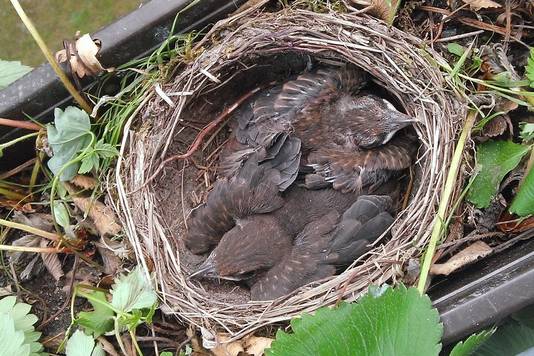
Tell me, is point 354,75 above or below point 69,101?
below

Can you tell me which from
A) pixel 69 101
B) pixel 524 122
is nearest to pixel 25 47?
pixel 69 101

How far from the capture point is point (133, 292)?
1.52m

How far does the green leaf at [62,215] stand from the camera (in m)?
1.65

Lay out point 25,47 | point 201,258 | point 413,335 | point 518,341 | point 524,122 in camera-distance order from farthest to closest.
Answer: point 25,47 < point 201,258 < point 524,122 < point 518,341 < point 413,335

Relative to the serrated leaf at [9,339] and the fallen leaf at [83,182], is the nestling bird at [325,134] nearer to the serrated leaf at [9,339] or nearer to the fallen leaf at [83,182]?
the fallen leaf at [83,182]


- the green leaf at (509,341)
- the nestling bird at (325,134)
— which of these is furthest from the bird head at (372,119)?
the green leaf at (509,341)

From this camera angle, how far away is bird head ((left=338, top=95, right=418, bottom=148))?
1592 millimetres

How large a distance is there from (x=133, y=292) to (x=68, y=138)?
37 cm

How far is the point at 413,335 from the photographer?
1138 mm

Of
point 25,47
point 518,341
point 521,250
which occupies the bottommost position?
point 518,341

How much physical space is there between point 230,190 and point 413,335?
24.3 inches

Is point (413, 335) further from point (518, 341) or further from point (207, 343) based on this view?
point (207, 343)

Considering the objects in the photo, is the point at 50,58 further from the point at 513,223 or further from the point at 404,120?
the point at 513,223

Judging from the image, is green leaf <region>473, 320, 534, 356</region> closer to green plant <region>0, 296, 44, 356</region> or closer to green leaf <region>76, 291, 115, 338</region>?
green leaf <region>76, 291, 115, 338</region>
